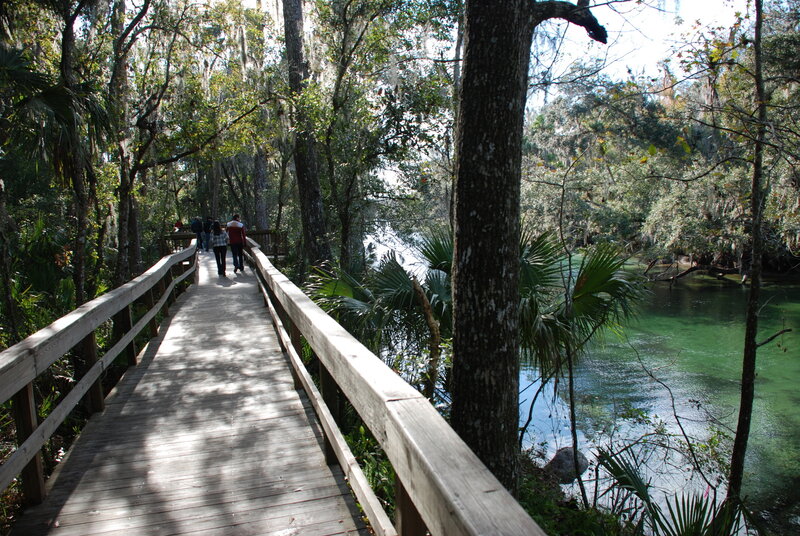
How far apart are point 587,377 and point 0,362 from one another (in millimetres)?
15013

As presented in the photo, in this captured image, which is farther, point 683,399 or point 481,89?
point 683,399

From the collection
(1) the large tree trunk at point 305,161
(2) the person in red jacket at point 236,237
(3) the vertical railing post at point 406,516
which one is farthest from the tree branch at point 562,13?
(2) the person in red jacket at point 236,237

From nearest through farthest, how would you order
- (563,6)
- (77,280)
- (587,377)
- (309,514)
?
(309,514), (563,6), (77,280), (587,377)

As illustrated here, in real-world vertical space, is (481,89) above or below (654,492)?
above

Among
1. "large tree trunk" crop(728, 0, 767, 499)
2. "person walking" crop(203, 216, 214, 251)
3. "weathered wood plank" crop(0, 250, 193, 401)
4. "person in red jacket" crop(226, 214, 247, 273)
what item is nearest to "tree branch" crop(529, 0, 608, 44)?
"large tree trunk" crop(728, 0, 767, 499)

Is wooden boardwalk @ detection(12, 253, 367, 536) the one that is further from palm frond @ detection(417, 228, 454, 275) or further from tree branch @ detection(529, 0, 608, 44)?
tree branch @ detection(529, 0, 608, 44)

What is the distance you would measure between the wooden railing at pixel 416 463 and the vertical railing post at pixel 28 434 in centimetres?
151

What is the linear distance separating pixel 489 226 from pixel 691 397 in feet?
40.9

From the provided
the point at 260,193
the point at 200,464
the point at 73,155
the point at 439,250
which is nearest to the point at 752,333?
the point at 439,250

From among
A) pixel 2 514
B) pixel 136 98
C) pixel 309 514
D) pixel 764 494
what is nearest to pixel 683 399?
pixel 764 494

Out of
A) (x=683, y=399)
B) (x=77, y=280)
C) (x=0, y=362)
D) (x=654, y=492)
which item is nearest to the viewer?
(x=0, y=362)

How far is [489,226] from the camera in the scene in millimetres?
3531

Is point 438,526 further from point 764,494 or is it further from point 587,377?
point 587,377

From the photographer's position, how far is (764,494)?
957 cm
